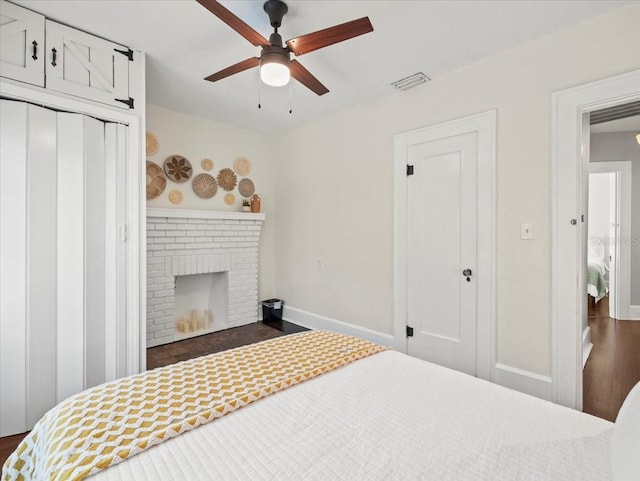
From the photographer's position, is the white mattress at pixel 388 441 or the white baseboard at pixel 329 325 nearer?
the white mattress at pixel 388 441

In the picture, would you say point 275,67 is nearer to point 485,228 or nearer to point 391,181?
point 391,181

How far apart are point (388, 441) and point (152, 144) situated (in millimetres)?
3550

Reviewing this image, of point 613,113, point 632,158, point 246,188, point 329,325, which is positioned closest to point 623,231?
point 632,158

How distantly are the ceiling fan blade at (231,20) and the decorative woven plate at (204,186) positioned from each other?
7.30 feet

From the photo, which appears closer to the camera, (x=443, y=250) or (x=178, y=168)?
(x=443, y=250)

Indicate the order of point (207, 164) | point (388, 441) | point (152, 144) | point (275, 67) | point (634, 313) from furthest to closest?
point (634, 313), point (207, 164), point (152, 144), point (275, 67), point (388, 441)

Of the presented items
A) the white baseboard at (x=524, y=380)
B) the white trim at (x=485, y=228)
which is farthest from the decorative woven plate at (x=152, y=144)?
the white baseboard at (x=524, y=380)

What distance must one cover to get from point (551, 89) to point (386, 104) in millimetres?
1348

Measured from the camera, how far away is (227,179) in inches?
158

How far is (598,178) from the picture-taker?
4215 mm

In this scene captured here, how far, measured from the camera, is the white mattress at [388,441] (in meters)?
0.81

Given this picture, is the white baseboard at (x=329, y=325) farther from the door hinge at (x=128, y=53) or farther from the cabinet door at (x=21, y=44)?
the cabinet door at (x=21, y=44)

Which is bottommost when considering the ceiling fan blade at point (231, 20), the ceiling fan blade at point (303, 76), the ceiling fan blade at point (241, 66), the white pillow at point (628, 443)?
the white pillow at point (628, 443)

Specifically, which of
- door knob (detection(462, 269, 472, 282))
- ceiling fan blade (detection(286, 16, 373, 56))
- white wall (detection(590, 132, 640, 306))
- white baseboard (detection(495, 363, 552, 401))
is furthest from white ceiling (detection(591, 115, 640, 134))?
ceiling fan blade (detection(286, 16, 373, 56))
